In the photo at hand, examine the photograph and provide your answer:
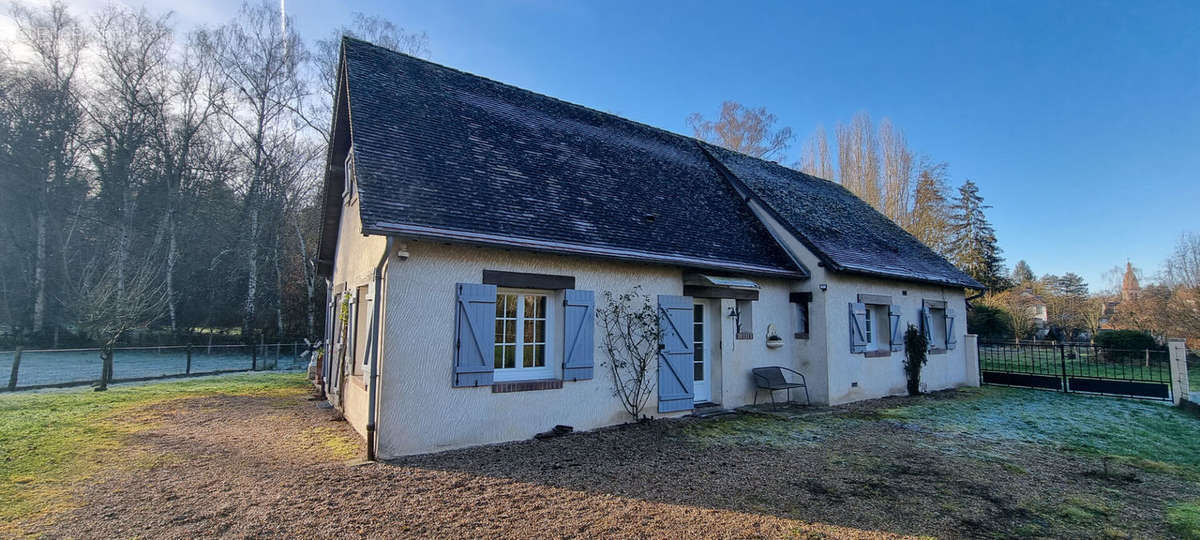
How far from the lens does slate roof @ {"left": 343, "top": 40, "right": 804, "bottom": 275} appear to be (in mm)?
6715

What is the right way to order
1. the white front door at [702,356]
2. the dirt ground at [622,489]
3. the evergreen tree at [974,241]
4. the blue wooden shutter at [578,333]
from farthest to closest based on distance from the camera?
the evergreen tree at [974,241] < the white front door at [702,356] < the blue wooden shutter at [578,333] < the dirt ground at [622,489]

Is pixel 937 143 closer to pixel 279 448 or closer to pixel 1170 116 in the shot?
pixel 1170 116

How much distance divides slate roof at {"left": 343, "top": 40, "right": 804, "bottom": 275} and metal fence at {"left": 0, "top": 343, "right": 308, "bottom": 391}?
34.0 feet

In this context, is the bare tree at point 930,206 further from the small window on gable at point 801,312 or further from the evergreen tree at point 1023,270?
the evergreen tree at point 1023,270

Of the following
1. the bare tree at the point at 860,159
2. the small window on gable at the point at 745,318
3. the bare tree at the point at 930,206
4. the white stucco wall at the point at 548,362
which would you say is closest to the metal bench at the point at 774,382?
the white stucco wall at the point at 548,362

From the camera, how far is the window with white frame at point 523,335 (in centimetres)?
684

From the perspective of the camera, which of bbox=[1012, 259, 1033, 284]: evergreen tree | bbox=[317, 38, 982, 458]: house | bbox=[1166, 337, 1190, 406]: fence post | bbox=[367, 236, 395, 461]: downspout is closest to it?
bbox=[367, 236, 395, 461]: downspout

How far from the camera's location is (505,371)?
267 inches

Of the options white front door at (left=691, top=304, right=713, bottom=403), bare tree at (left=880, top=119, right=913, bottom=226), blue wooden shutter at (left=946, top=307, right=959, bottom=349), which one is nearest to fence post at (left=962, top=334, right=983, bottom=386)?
blue wooden shutter at (left=946, top=307, right=959, bottom=349)

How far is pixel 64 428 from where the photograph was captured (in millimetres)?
7250

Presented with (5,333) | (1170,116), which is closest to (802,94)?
(1170,116)

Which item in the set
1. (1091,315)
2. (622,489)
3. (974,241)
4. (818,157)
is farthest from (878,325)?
(974,241)

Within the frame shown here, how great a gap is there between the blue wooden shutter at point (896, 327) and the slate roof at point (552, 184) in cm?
86

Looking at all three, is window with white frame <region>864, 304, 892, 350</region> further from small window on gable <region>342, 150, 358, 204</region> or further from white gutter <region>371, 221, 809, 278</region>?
small window on gable <region>342, 150, 358, 204</region>
